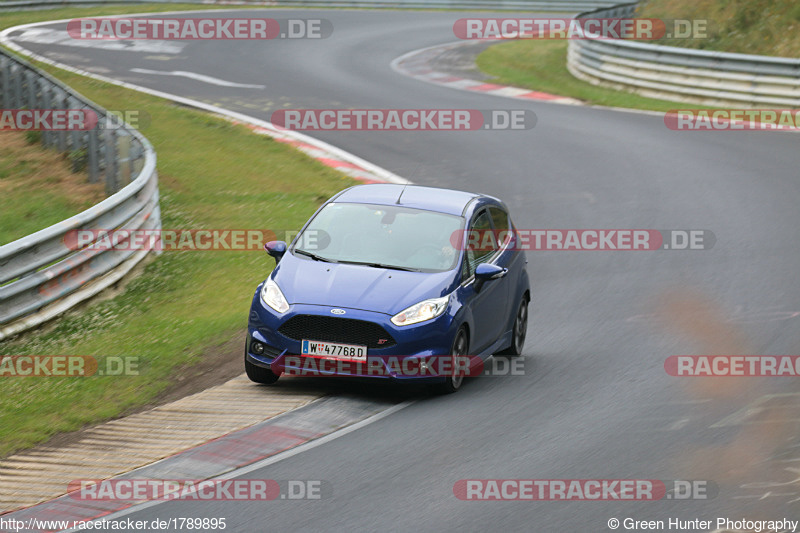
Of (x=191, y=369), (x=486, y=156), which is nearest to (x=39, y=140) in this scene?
(x=486, y=156)

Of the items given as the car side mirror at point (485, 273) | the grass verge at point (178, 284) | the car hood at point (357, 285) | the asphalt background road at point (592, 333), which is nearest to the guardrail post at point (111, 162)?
the grass verge at point (178, 284)

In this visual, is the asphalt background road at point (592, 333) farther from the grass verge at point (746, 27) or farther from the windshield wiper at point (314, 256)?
the grass verge at point (746, 27)

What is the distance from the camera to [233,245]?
15.6 metres

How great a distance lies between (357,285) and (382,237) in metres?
0.89

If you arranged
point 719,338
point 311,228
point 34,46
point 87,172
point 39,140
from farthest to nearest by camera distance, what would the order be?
point 34,46
point 39,140
point 87,172
point 719,338
point 311,228

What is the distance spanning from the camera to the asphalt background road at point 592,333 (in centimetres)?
774

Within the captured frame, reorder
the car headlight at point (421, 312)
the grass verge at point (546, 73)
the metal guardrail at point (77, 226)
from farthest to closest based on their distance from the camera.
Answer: the grass verge at point (546, 73)
the metal guardrail at point (77, 226)
the car headlight at point (421, 312)

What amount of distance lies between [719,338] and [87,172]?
935cm

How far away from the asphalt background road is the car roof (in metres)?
1.68

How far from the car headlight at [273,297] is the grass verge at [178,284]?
133cm

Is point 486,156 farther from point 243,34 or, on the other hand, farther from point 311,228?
point 243,34

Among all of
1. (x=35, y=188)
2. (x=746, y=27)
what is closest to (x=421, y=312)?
(x=35, y=188)

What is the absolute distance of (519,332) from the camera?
468 inches

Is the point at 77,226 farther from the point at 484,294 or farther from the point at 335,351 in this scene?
the point at 484,294
